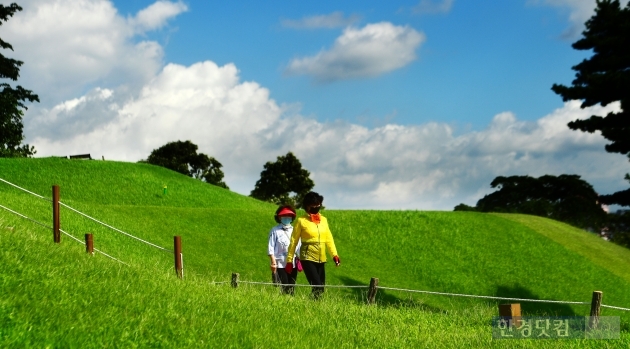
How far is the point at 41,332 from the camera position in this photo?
749cm

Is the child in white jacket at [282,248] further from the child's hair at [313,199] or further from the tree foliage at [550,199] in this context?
the tree foliage at [550,199]

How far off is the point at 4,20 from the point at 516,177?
3553 cm

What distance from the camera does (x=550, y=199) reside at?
47375 millimetres

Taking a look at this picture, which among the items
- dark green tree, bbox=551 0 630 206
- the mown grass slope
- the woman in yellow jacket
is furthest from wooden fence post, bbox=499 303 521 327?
dark green tree, bbox=551 0 630 206

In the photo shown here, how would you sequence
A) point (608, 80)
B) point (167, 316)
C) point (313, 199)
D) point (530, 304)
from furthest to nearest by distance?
point (608, 80)
point (530, 304)
point (313, 199)
point (167, 316)

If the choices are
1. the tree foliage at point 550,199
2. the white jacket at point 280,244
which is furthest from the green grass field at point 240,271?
the tree foliage at point 550,199

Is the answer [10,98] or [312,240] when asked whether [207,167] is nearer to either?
[10,98]

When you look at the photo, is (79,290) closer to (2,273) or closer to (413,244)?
(2,273)

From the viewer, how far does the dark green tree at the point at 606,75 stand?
30.7 m

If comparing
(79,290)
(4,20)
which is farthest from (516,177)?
Answer: (79,290)

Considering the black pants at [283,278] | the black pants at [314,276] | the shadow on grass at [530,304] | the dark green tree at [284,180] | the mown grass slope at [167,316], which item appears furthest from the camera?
the dark green tree at [284,180]

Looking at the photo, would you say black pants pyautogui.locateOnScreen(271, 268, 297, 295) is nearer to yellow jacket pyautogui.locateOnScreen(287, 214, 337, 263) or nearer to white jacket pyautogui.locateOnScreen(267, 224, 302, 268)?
white jacket pyautogui.locateOnScreen(267, 224, 302, 268)

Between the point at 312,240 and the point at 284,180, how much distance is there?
44888 mm

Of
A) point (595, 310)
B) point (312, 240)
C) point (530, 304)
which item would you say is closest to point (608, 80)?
point (530, 304)
